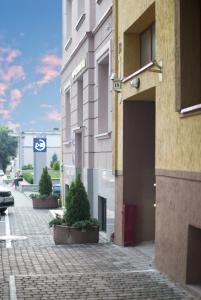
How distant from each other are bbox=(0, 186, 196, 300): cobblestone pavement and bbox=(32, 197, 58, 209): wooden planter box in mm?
9797

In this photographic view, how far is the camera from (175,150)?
29.7 feet

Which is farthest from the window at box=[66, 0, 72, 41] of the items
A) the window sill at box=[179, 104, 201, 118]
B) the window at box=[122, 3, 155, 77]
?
the window sill at box=[179, 104, 201, 118]

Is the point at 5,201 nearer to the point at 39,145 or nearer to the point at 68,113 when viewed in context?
the point at 68,113

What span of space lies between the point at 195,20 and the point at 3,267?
17.9 ft

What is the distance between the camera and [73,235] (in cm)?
1328

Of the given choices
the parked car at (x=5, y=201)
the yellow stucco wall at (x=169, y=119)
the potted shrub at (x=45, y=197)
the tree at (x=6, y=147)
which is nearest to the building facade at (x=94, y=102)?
the parked car at (x=5, y=201)

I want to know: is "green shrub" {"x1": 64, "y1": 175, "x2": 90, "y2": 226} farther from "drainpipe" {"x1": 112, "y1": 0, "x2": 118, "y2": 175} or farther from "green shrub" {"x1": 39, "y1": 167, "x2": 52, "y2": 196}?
"green shrub" {"x1": 39, "y1": 167, "x2": 52, "y2": 196}

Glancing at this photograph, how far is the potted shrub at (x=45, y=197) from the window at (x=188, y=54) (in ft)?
53.5

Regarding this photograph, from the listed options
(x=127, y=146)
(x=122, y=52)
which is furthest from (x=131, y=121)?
(x=122, y=52)

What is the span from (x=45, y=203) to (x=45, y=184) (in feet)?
2.85

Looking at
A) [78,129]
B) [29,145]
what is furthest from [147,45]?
[29,145]

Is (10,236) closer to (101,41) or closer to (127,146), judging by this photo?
(127,146)

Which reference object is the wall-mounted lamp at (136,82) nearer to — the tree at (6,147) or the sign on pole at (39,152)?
the sign on pole at (39,152)

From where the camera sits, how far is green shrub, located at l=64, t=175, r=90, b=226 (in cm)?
1353
